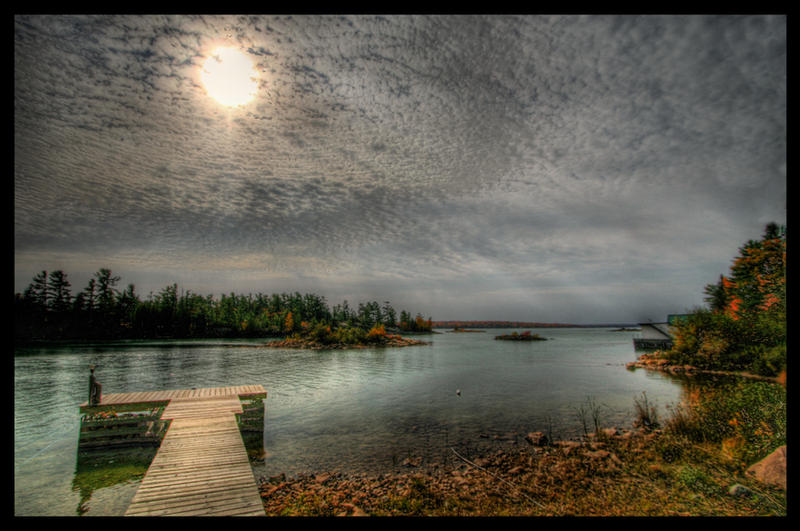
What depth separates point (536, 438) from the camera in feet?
44.1

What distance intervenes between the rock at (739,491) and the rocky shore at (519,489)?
0.6 inches

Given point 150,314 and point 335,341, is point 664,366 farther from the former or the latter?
point 150,314

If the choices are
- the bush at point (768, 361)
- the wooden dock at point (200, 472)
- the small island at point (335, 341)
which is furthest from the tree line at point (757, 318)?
the small island at point (335, 341)

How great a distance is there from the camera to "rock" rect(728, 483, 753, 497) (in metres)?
7.27

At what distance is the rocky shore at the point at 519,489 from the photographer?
24.9 ft

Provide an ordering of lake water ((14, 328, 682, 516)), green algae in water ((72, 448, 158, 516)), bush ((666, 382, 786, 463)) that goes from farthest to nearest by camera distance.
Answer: lake water ((14, 328, 682, 516)) → green algae in water ((72, 448, 158, 516)) → bush ((666, 382, 786, 463))

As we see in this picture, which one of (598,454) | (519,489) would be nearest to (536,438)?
(598,454)

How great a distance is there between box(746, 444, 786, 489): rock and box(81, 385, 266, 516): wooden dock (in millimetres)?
10216

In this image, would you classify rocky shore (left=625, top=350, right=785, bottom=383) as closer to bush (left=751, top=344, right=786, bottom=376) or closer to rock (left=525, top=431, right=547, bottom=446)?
bush (left=751, top=344, right=786, bottom=376)

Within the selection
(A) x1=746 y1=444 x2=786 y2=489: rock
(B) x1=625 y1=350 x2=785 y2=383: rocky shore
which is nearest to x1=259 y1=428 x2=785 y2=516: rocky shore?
(A) x1=746 y1=444 x2=786 y2=489: rock

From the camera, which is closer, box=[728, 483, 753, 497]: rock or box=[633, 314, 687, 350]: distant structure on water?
box=[728, 483, 753, 497]: rock
